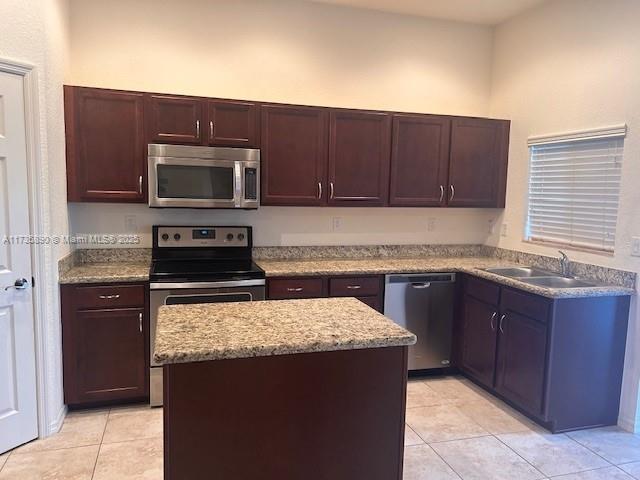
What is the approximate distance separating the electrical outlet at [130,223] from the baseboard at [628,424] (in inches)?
144

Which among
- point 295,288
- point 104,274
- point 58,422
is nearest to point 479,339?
point 295,288

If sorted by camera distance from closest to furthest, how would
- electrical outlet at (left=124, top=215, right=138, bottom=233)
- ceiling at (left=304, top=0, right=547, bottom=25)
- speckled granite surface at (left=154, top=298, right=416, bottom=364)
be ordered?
speckled granite surface at (left=154, top=298, right=416, bottom=364) → electrical outlet at (left=124, top=215, right=138, bottom=233) → ceiling at (left=304, top=0, right=547, bottom=25)

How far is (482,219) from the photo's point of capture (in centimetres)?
436

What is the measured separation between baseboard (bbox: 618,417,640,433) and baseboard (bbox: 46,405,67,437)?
11.6 feet

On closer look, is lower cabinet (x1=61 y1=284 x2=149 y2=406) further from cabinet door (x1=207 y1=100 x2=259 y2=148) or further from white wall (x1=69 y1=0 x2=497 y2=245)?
cabinet door (x1=207 y1=100 x2=259 y2=148)

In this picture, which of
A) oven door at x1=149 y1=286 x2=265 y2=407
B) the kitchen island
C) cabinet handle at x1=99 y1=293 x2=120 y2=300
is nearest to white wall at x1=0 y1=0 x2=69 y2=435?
cabinet handle at x1=99 y1=293 x2=120 y2=300

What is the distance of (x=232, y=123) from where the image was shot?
335 cm

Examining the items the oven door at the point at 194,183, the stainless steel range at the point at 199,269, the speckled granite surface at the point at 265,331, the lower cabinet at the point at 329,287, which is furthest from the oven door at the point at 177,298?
the speckled granite surface at the point at 265,331

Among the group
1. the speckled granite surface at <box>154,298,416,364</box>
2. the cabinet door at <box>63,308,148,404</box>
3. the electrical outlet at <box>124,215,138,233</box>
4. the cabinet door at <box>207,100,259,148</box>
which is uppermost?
the cabinet door at <box>207,100,259,148</box>

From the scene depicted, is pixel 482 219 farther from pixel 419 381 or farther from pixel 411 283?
pixel 419 381

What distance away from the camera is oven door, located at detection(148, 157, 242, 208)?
3.21 m

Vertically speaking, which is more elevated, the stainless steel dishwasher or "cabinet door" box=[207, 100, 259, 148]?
"cabinet door" box=[207, 100, 259, 148]

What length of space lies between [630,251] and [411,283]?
4.73 feet

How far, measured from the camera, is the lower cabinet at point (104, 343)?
294 centimetres
